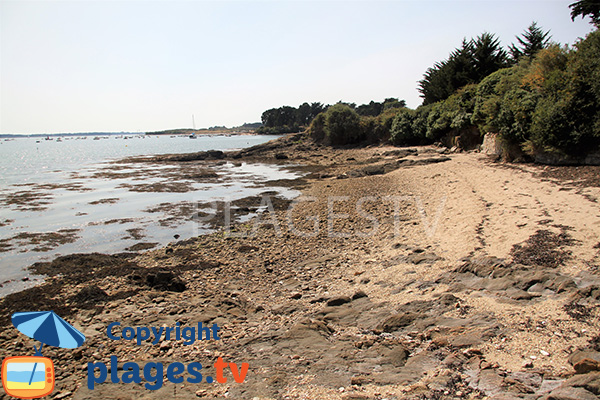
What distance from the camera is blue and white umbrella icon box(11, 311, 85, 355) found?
5652mm

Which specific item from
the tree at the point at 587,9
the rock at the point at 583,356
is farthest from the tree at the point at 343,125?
the rock at the point at 583,356

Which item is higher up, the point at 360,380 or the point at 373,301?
the point at 360,380

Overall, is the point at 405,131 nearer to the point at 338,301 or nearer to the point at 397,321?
the point at 338,301

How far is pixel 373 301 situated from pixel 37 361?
5.87 metres

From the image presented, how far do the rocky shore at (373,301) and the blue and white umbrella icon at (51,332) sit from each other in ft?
0.66

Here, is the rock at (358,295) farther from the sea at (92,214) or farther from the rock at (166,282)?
the sea at (92,214)

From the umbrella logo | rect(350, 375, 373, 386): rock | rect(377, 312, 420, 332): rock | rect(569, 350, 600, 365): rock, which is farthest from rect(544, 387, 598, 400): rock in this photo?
the umbrella logo

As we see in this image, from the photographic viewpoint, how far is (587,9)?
2562 centimetres

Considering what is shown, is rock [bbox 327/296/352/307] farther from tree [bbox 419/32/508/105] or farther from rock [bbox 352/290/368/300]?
tree [bbox 419/32/508/105]

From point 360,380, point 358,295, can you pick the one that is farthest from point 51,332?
point 358,295

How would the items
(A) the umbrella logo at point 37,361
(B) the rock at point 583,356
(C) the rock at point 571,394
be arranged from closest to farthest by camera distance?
(C) the rock at point 571,394, (B) the rock at point 583,356, (A) the umbrella logo at point 37,361

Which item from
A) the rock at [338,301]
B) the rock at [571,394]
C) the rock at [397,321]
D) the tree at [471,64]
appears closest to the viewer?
the rock at [571,394]

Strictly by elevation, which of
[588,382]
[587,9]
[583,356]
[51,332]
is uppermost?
[587,9]

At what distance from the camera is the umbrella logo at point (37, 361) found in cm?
479
